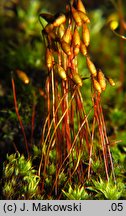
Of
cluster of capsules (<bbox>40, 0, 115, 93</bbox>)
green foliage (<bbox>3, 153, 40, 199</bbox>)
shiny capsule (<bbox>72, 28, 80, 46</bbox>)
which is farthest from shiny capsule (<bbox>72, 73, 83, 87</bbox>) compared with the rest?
green foliage (<bbox>3, 153, 40, 199</bbox>)

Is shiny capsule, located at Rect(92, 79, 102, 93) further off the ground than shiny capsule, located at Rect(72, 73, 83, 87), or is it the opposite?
shiny capsule, located at Rect(72, 73, 83, 87)

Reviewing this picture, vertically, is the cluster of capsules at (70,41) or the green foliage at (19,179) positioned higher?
the cluster of capsules at (70,41)

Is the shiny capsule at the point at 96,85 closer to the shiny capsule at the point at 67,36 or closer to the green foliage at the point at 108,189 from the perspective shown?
the shiny capsule at the point at 67,36

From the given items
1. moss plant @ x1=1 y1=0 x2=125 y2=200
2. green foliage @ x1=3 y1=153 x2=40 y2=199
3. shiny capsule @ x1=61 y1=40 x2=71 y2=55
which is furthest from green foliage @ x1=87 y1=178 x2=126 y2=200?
shiny capsule @ x1=61 y1=40 x2=71 y2=55

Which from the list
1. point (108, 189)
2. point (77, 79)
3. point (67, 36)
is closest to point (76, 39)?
point (67, 36)

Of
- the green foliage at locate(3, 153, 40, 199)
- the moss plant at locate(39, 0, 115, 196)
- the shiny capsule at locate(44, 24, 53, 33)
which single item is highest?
the shiny capsule at locate(44, 24, 53, 33)

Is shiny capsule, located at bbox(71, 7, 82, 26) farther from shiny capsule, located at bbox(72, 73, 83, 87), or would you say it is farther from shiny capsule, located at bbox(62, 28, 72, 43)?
shiny capsule, located at bbox(72, 73, 83, 87)

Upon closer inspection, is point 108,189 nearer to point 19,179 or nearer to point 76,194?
point 76,194

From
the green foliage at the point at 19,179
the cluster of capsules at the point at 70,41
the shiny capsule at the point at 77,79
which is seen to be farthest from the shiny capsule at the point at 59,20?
the green foliage at the point at 19,179

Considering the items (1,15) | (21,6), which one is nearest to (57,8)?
(21,6)
